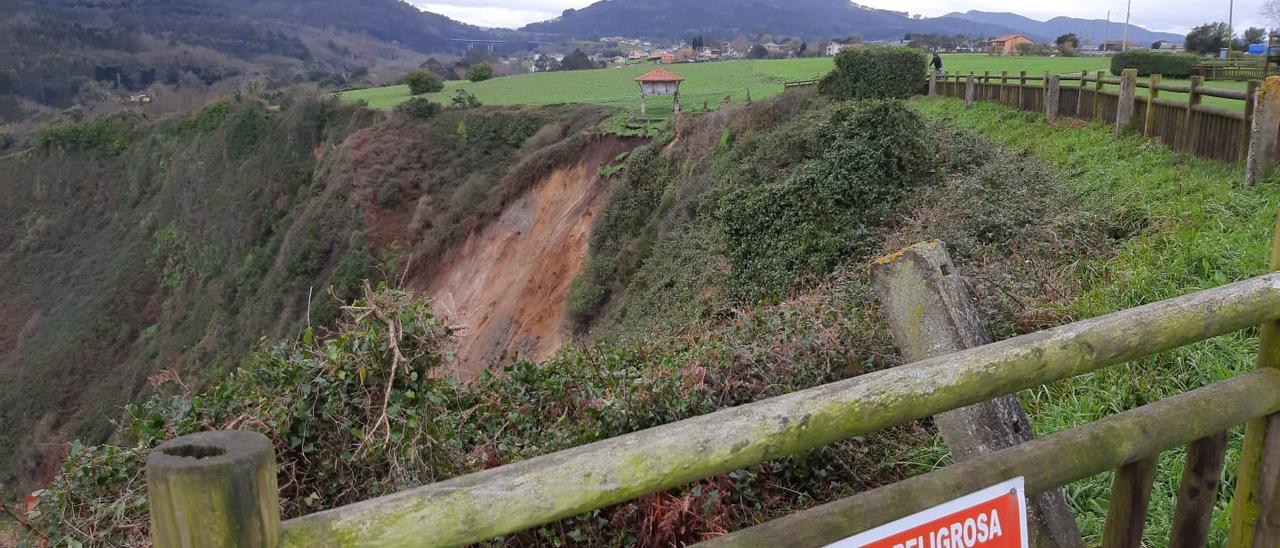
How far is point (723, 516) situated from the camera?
4.23 metres

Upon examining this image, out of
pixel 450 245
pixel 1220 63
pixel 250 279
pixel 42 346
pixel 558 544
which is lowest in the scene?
pixel 42 346

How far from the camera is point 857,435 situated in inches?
73.0

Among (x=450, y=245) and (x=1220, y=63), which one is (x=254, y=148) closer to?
(x=450, y=245)

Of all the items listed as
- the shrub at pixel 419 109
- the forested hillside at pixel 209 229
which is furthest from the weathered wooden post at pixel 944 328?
the shrub at pixel 419 109

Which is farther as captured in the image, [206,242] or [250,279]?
[206,242]

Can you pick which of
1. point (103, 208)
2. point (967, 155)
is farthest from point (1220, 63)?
point (103, 208)

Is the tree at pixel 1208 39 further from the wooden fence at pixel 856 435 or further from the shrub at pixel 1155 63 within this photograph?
the wooden fence at pixel 856 435

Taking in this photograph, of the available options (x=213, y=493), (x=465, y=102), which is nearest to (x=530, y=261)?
(x=465, y=102)

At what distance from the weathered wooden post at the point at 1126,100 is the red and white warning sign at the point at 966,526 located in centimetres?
1222

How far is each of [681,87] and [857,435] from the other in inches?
1446

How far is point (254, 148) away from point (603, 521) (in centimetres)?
4406

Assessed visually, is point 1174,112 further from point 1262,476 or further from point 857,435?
point 857,435

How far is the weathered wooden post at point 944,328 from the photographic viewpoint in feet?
10.1

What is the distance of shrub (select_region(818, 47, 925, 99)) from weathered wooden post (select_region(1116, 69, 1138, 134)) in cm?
923
